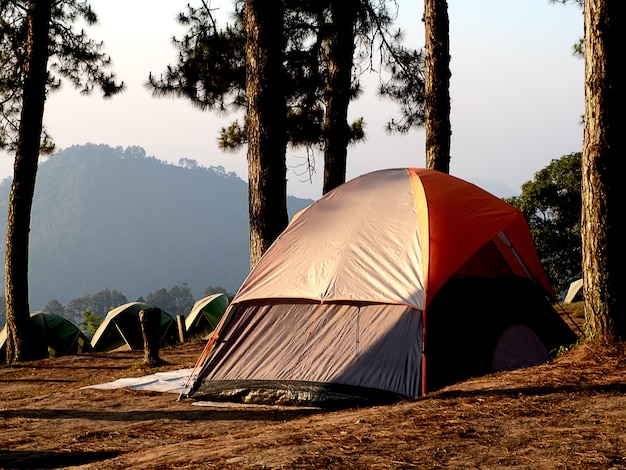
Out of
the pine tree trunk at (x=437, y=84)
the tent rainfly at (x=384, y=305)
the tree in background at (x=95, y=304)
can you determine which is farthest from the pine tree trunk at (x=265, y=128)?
the tree in background at (x=95, y=304)

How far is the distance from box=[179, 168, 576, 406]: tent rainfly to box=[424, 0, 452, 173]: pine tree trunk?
12.4 feet

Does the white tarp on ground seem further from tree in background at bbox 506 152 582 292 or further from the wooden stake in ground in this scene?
tree in background at bbox 506 152 582 292

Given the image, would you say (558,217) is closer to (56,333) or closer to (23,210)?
(56,333)

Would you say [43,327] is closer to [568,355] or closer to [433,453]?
[568,355]

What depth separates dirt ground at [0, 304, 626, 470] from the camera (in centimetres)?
438

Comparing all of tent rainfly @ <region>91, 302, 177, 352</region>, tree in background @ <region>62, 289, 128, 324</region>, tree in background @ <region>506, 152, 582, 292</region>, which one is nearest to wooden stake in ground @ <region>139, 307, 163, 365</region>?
tent rainfly @ <region>91, 302, 177, 352</region>

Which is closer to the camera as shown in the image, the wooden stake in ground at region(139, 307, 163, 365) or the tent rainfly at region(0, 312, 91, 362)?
the wooden stake in ground at region(139, 307, 163, 365)

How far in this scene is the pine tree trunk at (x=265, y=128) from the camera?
34.0 ft

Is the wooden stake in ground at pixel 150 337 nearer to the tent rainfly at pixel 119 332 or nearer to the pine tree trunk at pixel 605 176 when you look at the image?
the pine tree trunk at pixel 605 176

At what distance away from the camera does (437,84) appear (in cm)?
1234

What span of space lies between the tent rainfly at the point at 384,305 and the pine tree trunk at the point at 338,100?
6020mm

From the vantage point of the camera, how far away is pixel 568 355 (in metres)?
7.07

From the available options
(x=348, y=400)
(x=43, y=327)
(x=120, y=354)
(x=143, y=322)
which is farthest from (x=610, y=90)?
(x=43, y=327)

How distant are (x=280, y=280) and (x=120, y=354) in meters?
7.06
